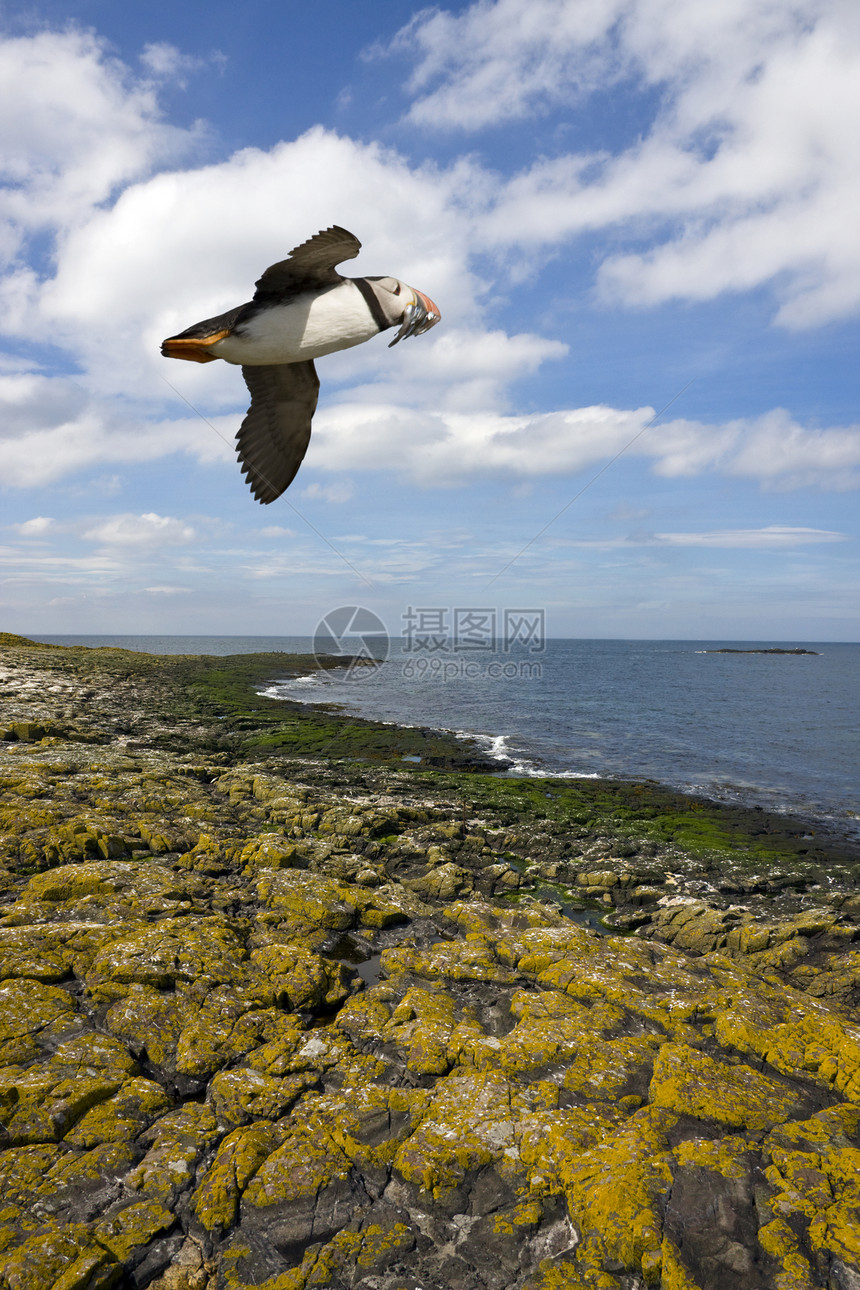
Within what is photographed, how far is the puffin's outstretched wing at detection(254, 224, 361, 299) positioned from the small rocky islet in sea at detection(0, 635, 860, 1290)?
6.18 metres

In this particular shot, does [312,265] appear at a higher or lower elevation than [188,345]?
higher

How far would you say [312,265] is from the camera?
7.91 feet

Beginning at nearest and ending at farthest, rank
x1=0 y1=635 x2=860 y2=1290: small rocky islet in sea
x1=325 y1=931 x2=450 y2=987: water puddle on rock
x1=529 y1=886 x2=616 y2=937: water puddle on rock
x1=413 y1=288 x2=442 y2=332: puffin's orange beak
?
x1=413 y1=288 x2=442 y2=332: puffin's orange beak → x1=0 y1=635 x2=860 y2=1290: small rocky islet in sea → x1=325 y1=931 x2=450 y2=987: water puddle on rock → x1=529 y1=886 x2=616 y2=937: water puddle on rock

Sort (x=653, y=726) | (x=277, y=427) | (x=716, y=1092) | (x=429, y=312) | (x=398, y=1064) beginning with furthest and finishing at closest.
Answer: (x=653, y=726) < (x=398, y=1064) < (x=716, y=1092) < (x=277, y=427) < (x=429, y=312)

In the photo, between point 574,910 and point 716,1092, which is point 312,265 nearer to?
point 716,1092

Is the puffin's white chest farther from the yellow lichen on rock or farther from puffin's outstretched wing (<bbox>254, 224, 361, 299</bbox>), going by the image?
the yellow lichen on rock

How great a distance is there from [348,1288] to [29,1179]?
2593 millimetres

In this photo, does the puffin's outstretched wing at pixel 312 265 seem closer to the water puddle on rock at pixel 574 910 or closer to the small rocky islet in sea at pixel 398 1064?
the small rocky islet in sea at pixel 398 1064

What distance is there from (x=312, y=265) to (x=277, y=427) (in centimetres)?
80

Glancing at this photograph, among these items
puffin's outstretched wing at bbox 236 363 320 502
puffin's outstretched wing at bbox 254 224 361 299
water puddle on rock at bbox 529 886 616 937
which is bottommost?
water puddle on rock at bbox 529 886 616 937

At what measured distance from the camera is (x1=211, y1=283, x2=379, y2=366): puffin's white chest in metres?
2.27

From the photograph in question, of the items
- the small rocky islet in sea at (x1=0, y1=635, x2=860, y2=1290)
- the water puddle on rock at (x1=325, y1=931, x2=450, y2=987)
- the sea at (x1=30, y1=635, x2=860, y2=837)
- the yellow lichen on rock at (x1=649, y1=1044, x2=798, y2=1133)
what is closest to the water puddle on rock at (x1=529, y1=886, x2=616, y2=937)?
the small rocky islet in sea at (x1=0, y1=635, x2=860, y2=1290)

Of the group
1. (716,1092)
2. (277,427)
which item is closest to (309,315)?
(277,427)

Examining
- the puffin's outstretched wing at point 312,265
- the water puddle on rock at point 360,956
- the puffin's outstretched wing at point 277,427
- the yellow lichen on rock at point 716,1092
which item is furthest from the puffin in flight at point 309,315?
the water puddle on rock at point 360,956
